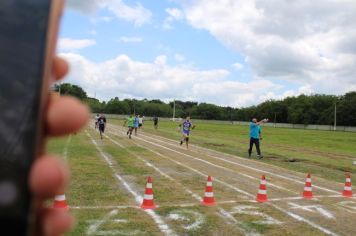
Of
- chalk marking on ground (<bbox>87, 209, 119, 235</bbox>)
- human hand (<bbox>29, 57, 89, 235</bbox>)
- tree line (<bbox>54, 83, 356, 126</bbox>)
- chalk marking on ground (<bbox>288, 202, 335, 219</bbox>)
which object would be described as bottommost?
chalk marking on ground (<bbox>87, 209, 119, 235</bbox>)

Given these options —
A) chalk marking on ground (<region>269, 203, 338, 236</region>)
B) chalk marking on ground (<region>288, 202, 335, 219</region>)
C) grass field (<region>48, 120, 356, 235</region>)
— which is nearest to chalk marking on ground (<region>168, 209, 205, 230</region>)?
grass field (<region>48, 120, 356, 235</region>)

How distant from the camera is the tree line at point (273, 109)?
125519 millimetres

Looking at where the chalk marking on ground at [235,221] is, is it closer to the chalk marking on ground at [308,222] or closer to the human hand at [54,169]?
the chalk marking on ground at [308,222]

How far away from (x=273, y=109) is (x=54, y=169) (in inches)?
6264

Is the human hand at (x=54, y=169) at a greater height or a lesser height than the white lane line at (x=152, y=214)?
greater

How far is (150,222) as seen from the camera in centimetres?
865

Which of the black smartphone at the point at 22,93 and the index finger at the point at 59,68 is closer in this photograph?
the black smartphone at the point at 22,93

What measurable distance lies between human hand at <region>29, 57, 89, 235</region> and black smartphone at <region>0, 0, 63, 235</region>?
0.08ft

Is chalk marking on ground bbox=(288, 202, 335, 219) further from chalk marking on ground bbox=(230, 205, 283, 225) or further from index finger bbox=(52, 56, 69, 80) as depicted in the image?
index finger bbox=(52, 56, 69, 80)

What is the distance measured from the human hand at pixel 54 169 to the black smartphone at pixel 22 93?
0.08ft

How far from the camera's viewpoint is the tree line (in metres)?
126

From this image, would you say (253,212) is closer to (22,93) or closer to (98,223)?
(98,223)

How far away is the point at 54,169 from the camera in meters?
1.07

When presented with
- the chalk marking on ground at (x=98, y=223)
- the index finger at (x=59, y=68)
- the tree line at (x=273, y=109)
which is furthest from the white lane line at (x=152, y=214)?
the tree line at (x=273, y=109)
